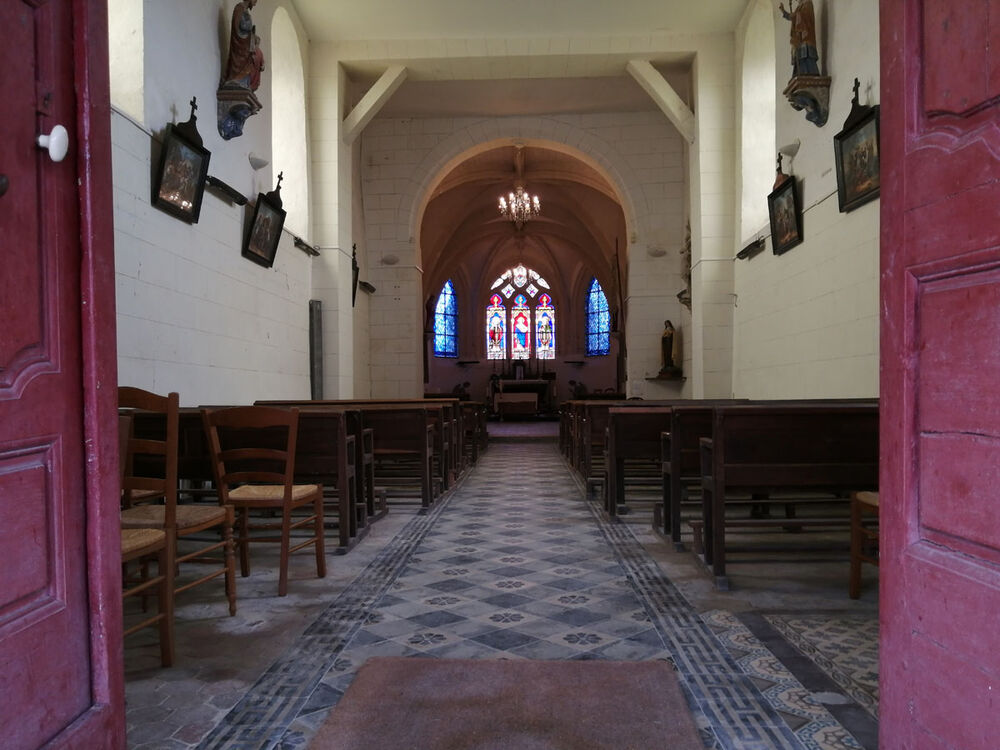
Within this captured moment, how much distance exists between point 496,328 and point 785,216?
1902cm

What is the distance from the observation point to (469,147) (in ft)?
40.3

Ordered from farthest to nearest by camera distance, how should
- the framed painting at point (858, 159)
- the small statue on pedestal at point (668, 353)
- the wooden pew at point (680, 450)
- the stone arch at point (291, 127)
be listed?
1. the small statue on pedestal at point (668, 353)
2. the stone arch at point (291, 127)
3. the framed painting at point (858, 159)
4. the wooden pew at point (680, 450)

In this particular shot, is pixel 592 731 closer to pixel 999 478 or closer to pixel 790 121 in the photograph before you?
pixel 999 478

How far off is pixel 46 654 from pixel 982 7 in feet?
7.25

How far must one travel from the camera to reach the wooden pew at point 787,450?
3.39 m

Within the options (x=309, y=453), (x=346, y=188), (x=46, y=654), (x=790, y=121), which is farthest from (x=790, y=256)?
(x=46, y=654)

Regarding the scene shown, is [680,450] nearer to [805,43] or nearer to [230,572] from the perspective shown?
[230,572]

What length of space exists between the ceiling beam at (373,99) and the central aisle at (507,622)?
6.98m

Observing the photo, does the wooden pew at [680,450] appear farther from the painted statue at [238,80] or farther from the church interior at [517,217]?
the painted statue at [238,80]

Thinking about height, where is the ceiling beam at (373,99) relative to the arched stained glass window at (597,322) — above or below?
above

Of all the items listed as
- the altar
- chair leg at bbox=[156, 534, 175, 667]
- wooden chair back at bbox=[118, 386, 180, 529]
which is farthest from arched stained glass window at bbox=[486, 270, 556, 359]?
chair leg at bbox=[156, 534, 175, 667]

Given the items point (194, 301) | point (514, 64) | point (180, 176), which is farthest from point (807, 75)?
point (194, 301)

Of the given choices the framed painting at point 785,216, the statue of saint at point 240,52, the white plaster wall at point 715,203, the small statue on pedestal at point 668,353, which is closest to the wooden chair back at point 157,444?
the statue of saint at point 240,52

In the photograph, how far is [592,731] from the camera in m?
1.89
